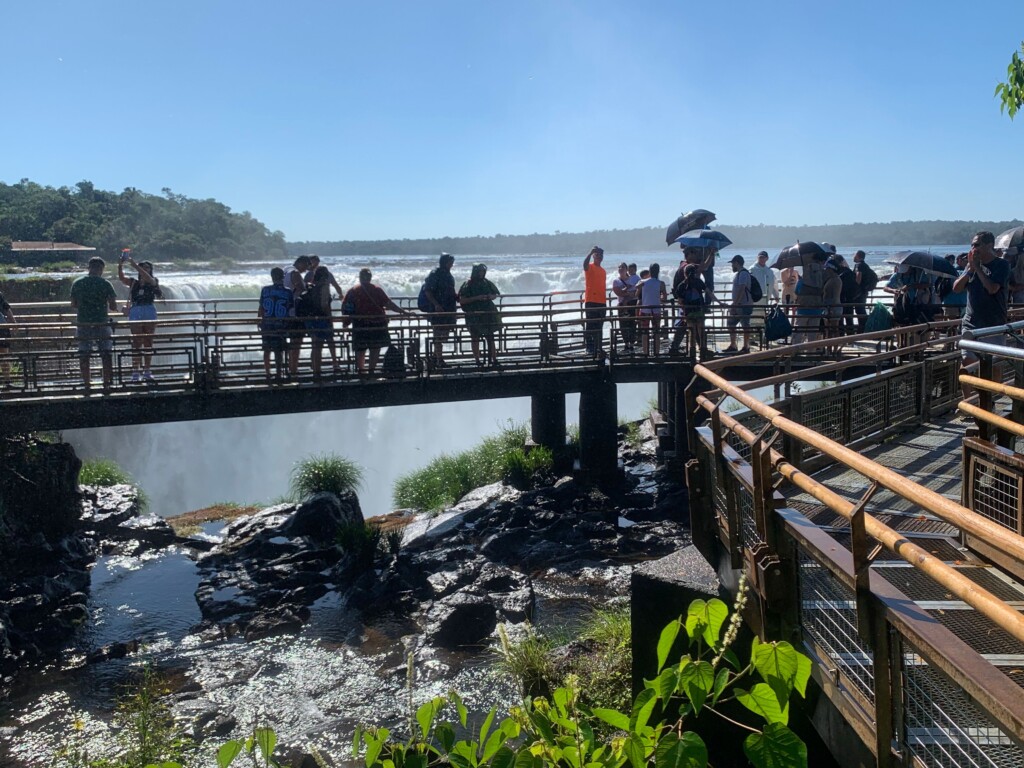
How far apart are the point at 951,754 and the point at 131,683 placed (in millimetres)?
9108

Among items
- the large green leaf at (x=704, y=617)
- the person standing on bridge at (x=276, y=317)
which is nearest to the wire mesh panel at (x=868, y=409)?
the large green leaf at (x=704, y=617)

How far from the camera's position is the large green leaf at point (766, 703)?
7.55 ft

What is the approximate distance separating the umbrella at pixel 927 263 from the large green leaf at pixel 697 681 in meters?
12.0

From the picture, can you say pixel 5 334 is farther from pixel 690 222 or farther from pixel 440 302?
pixel 690 222

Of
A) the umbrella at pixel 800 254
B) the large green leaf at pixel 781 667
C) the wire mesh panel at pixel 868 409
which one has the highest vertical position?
the umbrella at pixel 800 254

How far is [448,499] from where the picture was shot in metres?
16.5

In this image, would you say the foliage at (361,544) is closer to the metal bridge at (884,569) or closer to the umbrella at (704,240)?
the umbrella at (704,240)

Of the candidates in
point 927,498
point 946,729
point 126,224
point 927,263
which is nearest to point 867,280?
point 927,263

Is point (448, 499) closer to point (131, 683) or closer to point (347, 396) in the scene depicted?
point (347, 396)

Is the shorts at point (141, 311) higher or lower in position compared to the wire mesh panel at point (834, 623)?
higher

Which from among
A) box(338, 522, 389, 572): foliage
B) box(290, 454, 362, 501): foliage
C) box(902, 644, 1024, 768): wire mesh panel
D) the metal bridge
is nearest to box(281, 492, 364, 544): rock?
box(290, 454, 362, 501): foliage

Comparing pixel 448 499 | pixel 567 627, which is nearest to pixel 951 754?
pixel 567 627

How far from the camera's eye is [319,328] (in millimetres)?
13469

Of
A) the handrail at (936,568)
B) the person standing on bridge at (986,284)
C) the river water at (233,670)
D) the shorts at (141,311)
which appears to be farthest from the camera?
the shorts at (141,311)
